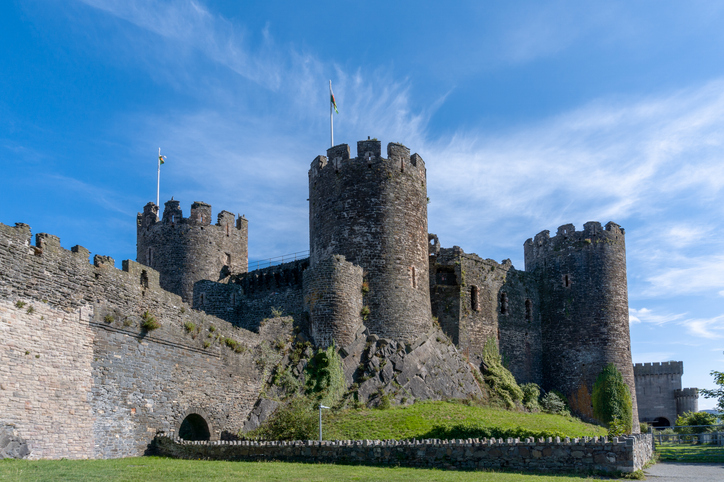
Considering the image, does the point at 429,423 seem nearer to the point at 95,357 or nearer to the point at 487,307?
the point at 95,357

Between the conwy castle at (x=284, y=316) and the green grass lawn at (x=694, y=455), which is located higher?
the conwy castle at (x=284, y=316)

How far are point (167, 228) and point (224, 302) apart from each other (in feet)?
20.0

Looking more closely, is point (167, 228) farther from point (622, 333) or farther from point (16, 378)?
point (622, 333)

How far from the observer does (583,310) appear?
39906mm

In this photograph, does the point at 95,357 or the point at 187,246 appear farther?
the point at 187,246

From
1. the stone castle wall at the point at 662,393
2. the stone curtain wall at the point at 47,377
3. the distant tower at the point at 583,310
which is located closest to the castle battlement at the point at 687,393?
the stone castle wall at the point at 662,393

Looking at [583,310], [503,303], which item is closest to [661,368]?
[583,310]

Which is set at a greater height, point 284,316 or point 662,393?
point 284,316

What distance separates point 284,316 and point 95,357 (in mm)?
11582

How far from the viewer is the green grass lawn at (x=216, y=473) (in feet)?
47.2

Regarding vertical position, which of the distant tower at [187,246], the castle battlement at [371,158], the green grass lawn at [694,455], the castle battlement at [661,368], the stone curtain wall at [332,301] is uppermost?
the castle battlement at [371,158]

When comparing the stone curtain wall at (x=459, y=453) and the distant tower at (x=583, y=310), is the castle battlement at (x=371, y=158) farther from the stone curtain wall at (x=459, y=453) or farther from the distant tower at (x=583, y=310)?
the stone curtain wall at (x=459, y=453)

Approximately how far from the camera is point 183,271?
124 ft

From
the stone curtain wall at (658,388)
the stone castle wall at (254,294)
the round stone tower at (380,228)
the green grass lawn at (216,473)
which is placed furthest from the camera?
the stone curtain wall at (658,388)
